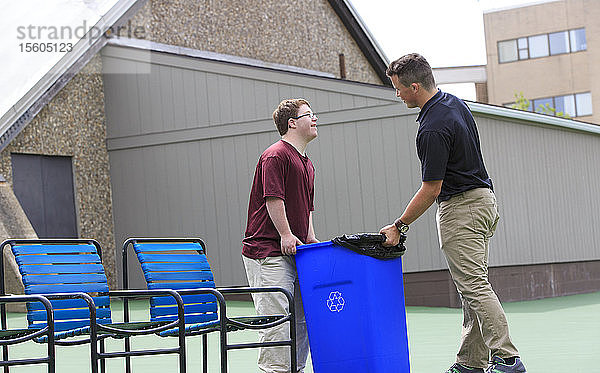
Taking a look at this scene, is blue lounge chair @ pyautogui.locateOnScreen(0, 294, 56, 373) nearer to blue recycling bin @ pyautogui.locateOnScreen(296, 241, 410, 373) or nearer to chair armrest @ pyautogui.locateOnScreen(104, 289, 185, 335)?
chair armrest @ pyautogui.locateOnScreen(104, 289, 185, 335)

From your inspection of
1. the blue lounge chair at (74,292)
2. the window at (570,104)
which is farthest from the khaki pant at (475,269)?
the window at (570,104)

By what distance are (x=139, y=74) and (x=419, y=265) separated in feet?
19.7

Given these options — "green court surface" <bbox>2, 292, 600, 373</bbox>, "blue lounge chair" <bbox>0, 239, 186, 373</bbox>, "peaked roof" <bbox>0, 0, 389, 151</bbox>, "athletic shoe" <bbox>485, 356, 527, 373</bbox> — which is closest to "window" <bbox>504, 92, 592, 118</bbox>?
"peaked roof" <bbox>0, 0, 389, 151</bbox>

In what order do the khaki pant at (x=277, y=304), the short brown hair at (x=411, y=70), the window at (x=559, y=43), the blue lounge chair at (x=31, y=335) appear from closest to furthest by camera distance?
the blue lounge chair at (x=31, y=335) < the khaki pant at (x=277, y=304) < the short brown hair at (x=411, y=70) < the window at (x=559, y=43)

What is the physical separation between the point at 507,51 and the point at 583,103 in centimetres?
392

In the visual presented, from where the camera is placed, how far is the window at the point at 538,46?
39.0m

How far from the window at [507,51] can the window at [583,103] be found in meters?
3.08

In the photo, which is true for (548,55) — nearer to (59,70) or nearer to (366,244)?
(59,70)

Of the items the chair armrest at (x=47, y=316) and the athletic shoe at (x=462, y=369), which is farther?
the athletic shoe at (x=462, y=369)

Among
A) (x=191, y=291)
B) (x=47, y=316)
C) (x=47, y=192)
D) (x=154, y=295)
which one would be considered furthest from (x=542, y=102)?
(x=47, y=316)

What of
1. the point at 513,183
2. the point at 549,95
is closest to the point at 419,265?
the point at 513,183

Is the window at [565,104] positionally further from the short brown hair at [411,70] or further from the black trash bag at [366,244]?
the black trash bag at [366,244]

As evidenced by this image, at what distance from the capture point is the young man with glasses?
5512mm

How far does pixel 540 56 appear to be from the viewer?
38938mm
